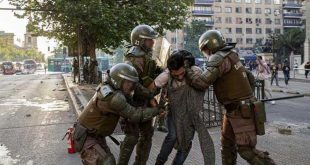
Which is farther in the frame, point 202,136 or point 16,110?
point 16,110

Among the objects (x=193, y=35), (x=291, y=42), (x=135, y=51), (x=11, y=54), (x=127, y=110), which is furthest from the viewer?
(x=11, y=54)

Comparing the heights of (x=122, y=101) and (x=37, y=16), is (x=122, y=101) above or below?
below

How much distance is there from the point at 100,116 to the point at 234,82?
1490mm

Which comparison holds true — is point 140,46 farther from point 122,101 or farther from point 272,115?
point 272,115

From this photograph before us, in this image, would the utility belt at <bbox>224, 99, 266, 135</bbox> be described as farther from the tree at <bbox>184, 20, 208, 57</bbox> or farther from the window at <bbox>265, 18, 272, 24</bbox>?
the window at <bbox>265, 18, 272, 24</bbox>

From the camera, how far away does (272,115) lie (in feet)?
34.6

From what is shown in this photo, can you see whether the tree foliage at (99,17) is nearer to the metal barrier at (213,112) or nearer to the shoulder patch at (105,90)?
the metal barrier at (213,112)

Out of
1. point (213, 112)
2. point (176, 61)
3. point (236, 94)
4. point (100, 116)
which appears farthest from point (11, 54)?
point (236, 94)

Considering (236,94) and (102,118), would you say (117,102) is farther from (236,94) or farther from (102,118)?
(236,94)

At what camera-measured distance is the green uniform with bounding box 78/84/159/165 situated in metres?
3.71

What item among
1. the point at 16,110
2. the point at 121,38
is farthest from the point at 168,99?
the point at 121,38

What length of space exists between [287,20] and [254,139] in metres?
98.8

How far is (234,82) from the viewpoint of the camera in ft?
13.8

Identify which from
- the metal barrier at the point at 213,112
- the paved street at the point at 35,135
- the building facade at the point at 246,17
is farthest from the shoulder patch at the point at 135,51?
the building facade at the point at 246,17
